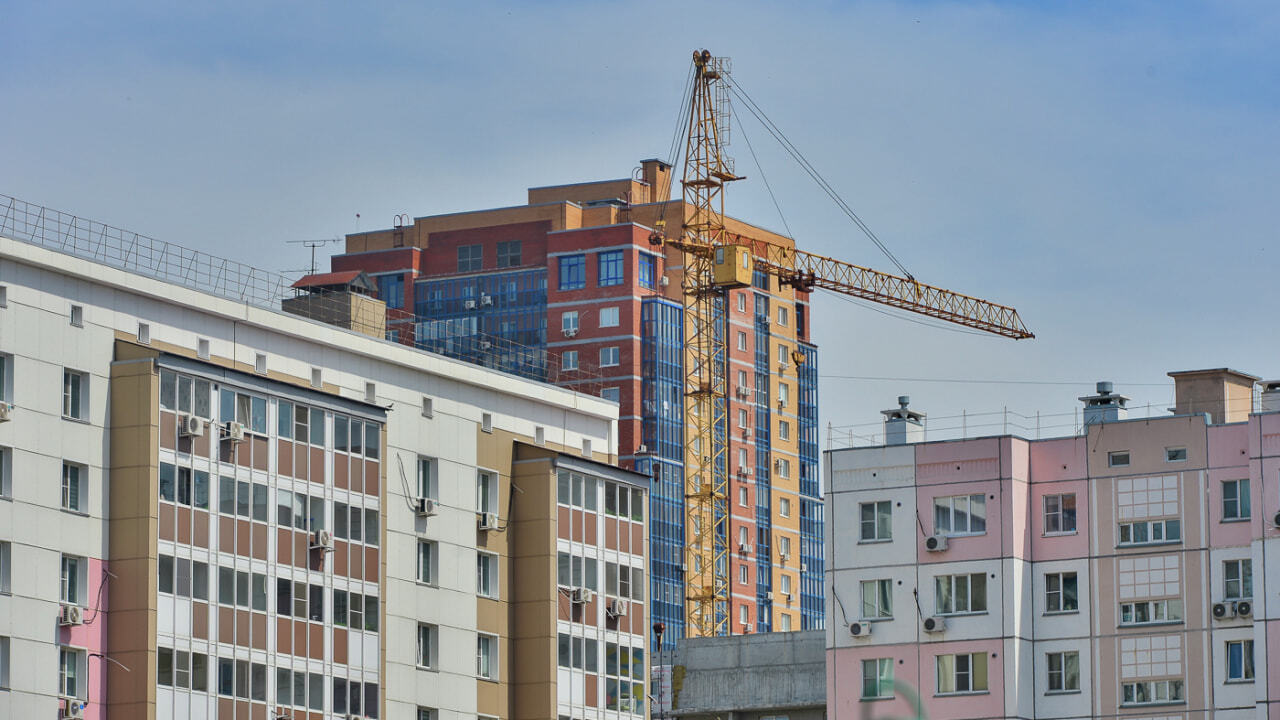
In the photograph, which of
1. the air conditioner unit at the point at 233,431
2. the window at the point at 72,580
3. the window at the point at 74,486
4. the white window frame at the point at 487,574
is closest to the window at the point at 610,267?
the white window frame at the point at 487,574

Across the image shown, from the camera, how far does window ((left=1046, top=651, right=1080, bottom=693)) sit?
90250mm

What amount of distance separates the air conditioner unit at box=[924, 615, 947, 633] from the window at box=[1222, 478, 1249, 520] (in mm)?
10630

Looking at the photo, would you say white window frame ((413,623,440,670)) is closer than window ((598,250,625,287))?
Yes

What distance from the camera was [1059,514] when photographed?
303 ft

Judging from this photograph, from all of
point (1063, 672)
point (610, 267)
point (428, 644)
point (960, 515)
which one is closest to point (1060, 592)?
point (1063, 672)

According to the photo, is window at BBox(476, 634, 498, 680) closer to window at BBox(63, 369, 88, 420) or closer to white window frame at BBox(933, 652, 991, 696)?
white window frame at BBox(933, 652, 991, 696)

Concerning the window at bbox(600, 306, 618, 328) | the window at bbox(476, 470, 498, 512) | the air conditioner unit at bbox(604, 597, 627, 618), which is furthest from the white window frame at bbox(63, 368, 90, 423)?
the window at bbox(600, 306, 618, 328)

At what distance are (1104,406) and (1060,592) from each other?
7714 mm

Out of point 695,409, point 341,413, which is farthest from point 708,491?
point 341,413

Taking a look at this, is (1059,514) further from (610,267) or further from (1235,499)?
(610,267)

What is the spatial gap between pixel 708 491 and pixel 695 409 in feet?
21.1

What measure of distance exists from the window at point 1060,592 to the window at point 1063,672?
1695mm

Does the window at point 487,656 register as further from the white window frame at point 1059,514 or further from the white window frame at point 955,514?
the white window frame at point 1059,514

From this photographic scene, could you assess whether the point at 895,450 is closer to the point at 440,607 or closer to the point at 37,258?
the point at 440,607
